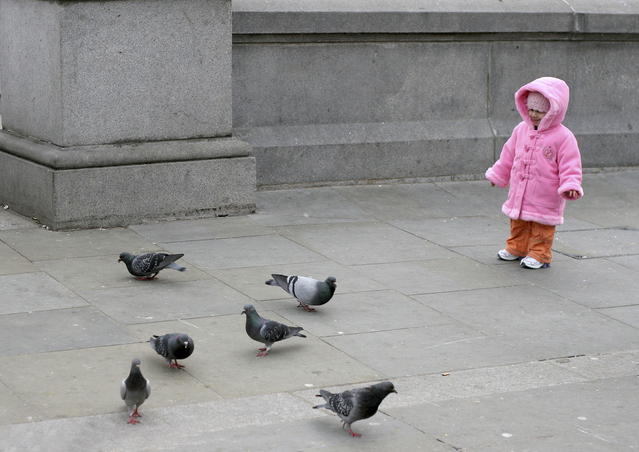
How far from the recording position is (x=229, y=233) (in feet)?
28.7

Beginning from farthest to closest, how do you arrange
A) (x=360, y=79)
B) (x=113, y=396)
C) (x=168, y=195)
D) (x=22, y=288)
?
(x=360, y=79) < (x=168, y=195) < (x=22, y=288) < (x=113, y=396)

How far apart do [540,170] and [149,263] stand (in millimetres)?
3273

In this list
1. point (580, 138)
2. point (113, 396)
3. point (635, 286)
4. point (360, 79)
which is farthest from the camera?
point (580, 138)

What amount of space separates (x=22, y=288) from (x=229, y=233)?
7.41ft

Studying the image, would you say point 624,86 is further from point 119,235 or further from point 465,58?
point 119,235

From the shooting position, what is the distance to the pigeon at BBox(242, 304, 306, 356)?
5777 mm

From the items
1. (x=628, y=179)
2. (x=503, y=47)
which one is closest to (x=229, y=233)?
(x=503, y=47)

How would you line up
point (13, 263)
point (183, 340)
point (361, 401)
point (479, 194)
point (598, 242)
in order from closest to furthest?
point (361, 401)
point (183, 340)
point (13, 263)
point (598, 242)
point (479, 194)

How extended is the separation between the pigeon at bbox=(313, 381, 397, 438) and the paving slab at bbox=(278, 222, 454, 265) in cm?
318

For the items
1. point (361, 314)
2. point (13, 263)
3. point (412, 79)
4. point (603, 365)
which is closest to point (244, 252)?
point (361, 314)

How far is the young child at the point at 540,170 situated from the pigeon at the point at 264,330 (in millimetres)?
2941

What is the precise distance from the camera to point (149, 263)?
23.1 ft

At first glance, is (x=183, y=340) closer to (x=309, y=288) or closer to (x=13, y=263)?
(x=309, y=288)

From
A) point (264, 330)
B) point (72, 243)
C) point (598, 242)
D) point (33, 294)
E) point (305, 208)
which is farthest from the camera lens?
point (305, 208)
